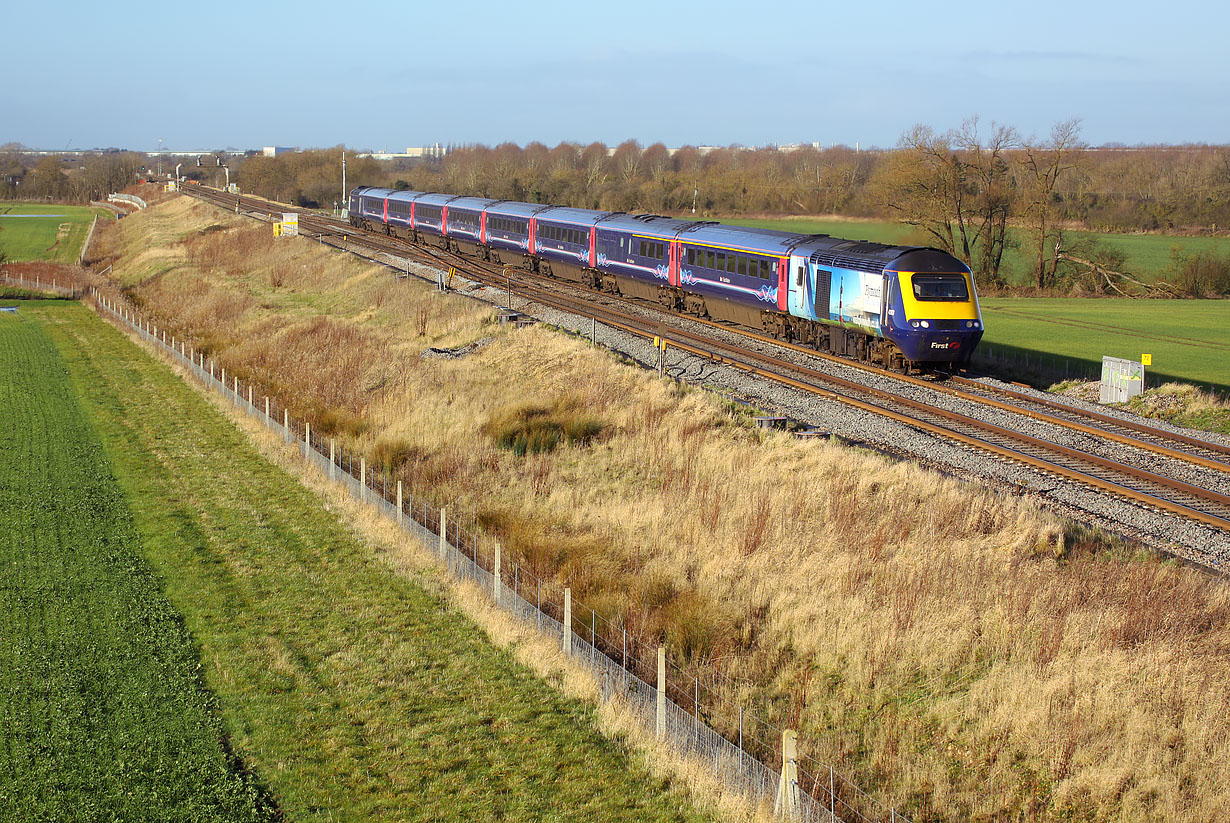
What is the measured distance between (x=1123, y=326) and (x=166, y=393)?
4070cm

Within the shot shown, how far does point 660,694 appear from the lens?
407 inches

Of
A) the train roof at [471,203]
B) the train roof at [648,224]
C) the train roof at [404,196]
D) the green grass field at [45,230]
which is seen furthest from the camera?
→ the green grass field at [45,230]

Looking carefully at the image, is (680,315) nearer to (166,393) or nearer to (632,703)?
(166,393)

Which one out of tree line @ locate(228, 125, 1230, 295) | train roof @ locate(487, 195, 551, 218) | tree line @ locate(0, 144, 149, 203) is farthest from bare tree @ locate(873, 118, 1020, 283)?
tree line @ locate(0, 144, 149, 203)

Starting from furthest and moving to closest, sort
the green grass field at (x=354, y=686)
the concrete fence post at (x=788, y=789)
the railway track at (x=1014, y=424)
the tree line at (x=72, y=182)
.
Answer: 1. the tree line at (x=72, y=182)
2. the railway track at (x=1014, y=424)
3. the green grass field at (x=354, y=686)
4. the concrete fence post at (x=788, y=789)

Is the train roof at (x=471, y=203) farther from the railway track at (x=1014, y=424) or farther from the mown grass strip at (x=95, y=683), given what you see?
the mown grass strip at (x=95, y=683)

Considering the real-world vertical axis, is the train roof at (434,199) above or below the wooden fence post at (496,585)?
above

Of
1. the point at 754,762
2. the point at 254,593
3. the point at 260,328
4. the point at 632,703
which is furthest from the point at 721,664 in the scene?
the point at 260,328

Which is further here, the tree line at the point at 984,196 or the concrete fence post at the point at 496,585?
the tree line at the point at 984,196

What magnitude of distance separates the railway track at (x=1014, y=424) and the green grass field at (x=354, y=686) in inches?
422

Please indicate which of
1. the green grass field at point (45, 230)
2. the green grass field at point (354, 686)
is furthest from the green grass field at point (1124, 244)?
the green grass field at point (45, 230)

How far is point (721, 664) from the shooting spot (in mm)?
12102

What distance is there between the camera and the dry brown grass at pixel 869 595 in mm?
9516

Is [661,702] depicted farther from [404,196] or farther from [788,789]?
[404,196]
